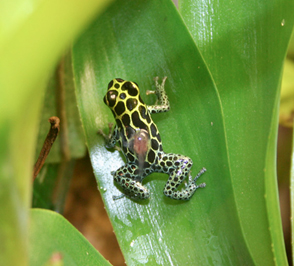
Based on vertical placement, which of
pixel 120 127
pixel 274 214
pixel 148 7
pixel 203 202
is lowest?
pixel 274 214

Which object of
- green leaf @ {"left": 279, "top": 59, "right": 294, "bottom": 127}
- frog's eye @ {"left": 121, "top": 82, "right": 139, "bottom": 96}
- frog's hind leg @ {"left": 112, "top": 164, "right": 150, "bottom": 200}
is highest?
frog's eye @ {"left": 121, "top": 82, "right": 139, "bottom": 96}

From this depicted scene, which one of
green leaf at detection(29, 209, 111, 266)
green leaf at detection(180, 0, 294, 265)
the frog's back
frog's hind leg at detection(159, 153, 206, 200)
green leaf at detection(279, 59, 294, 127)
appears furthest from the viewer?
green leaf at detection(279, 59, 294, 127)

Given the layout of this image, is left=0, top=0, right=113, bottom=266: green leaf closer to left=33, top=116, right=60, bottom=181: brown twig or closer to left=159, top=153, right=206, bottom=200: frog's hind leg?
left=33, top=116, right=60, bottom=181: brown twig

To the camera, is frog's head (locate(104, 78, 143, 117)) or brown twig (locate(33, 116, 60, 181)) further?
frog's head (locate(104, 78, 143, 117))

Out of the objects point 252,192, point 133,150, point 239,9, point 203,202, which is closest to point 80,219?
point 133,150

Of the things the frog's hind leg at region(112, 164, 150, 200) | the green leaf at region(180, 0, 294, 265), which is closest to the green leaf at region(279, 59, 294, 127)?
the green leaf at region(180, 0, 294, 265)

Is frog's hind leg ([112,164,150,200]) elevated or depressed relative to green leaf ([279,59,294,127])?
depressed

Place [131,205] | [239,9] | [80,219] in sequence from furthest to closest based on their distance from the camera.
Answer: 1. [80,219]
2. [131,205]
3. [239,9]

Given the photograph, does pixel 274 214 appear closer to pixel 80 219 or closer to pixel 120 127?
pixel 120 127
